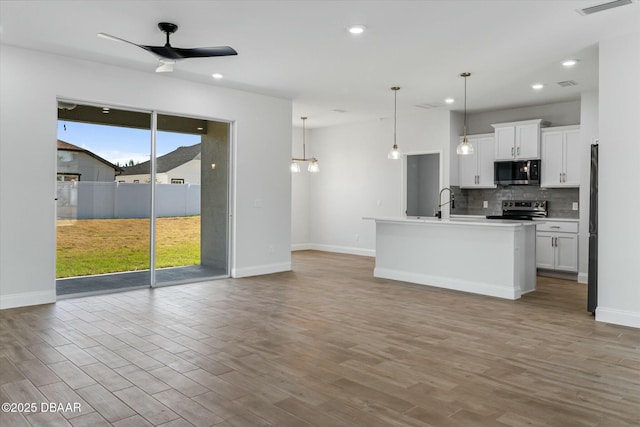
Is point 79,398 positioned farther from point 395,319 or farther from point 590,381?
point 590,381

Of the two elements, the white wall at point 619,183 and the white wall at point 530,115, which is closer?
the white wall at point 619,183

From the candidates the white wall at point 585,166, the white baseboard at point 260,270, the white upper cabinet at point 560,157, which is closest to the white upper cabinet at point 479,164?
the white upper cabinet at point 560,157

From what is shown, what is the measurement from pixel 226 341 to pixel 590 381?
110 inches

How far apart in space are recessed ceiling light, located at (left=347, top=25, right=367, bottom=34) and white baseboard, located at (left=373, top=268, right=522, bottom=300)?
3.55 metres

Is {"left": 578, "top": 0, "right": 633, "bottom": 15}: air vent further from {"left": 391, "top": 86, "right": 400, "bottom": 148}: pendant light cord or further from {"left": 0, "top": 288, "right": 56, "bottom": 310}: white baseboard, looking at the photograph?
{"left": 0, "top": 288, "right": 56, "bottom": 310}: white baseboard

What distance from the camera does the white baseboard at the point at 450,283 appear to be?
19.1 ft

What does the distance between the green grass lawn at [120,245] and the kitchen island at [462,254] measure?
298cm

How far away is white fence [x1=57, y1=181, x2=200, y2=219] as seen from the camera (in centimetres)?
567

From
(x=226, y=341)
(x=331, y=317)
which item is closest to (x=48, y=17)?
(x=226, y=341)

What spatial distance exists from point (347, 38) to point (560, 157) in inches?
183

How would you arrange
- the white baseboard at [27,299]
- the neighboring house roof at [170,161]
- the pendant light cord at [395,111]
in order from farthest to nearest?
1. the pendant light cord at [395,111]
2. the neighboring house roof at [170,161]
3. the white baseboard at [27,299]

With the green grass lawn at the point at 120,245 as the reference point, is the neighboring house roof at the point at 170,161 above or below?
above

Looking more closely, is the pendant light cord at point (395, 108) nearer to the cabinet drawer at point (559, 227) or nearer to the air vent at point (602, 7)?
the cabinet drawer at point (559, 227)

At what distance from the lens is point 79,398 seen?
2.84 m
